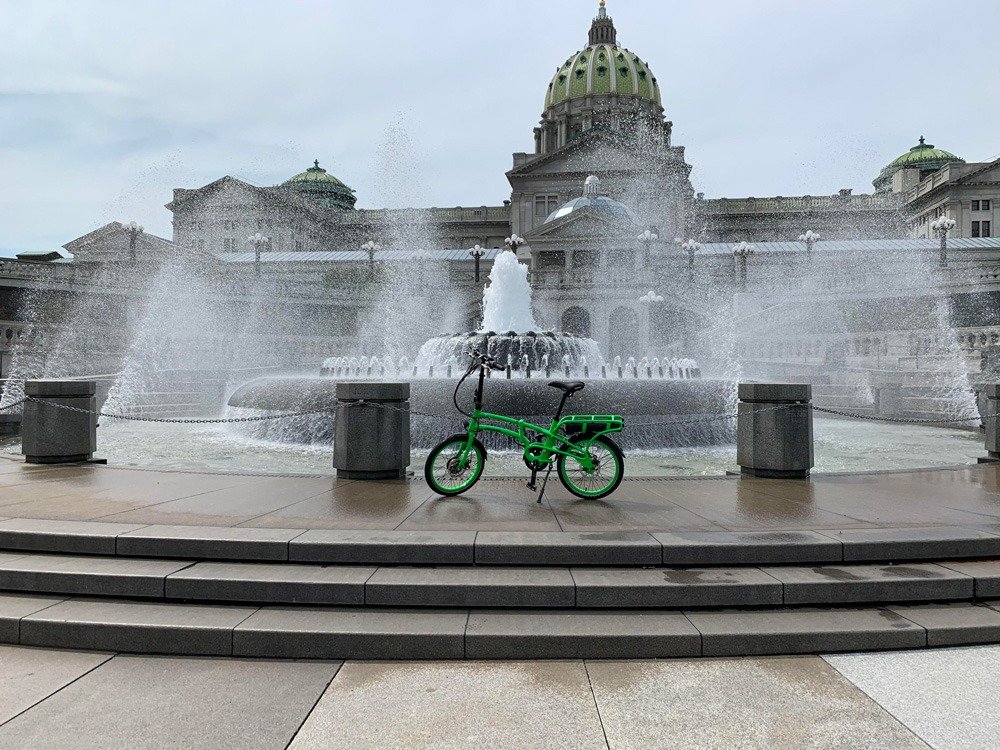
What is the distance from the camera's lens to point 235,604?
15.6ft

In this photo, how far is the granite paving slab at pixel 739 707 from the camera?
3355 millimetres

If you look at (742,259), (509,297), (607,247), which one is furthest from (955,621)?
(607,247)

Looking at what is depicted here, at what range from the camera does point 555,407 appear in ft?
40.0

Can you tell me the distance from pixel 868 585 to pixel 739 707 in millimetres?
1786

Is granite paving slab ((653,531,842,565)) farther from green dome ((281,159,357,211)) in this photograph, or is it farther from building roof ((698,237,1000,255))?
green dome ((281,159,357,211))

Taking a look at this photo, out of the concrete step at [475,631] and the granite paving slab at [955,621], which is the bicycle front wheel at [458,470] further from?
the granite paving slab at [955,621]

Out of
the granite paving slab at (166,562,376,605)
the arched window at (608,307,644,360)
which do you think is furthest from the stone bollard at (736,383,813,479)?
the arched window at (608,307,644,360)

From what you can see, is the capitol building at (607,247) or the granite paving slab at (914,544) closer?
the granite paving slab at (914,544)

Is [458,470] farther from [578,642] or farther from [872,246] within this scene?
[872,246]

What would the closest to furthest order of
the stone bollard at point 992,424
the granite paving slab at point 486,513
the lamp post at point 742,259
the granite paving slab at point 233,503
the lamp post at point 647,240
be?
the granite paving slab at point 486,513 → the granite paving slab at point 233,503 → the stone bollard at point 992,424 → the lamp post at point 742,259 → the lamp post at point 647,240

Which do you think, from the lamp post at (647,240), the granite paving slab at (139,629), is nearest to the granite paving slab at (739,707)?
the granite paving slab at (139,629)

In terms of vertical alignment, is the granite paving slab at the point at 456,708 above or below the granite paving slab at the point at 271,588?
below

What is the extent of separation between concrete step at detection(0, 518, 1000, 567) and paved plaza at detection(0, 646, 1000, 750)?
0.96 meters

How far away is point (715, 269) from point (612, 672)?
57547mm
